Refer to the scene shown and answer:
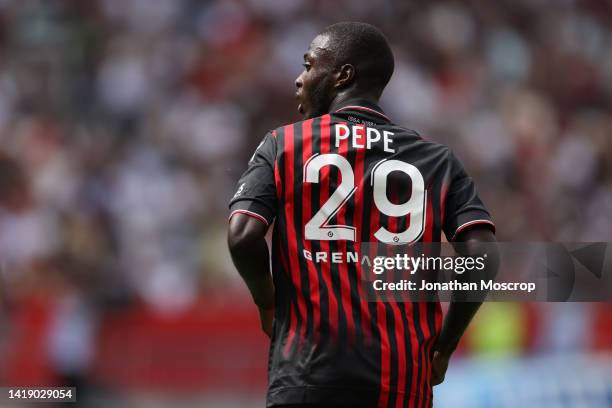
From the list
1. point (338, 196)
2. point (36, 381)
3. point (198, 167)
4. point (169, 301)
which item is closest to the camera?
point (338, 196)

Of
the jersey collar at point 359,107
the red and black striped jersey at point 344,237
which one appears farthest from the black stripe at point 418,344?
the jersey collar at point 359,107

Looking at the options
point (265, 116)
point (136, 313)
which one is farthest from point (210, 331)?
point (265, 116)

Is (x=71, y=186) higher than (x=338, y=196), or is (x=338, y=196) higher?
(x=71, y=186)

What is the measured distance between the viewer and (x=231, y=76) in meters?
12.8

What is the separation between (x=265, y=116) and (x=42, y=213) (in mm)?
2669

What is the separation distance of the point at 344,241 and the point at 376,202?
17 centimetres

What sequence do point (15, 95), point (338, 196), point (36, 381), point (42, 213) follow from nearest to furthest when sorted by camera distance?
point (338, 196)
point (36, 381)
point (42, 213)
point (15, 95)

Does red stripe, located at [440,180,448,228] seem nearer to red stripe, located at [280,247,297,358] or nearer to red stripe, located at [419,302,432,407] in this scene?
red stripe, located at [419,302,432,407]

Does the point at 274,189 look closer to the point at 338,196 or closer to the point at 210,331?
the point at 338,196

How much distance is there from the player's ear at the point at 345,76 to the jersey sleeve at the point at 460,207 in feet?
1.44

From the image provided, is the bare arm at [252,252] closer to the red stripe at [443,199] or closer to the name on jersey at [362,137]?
the name on jersey at [362,137]

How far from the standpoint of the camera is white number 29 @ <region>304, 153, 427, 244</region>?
371 cm

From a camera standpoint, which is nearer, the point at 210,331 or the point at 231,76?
the point at 210,331

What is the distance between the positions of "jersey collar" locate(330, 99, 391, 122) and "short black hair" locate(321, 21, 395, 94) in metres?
0.07
